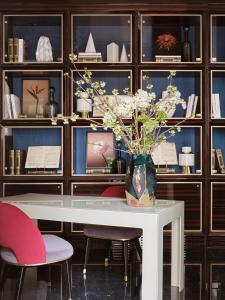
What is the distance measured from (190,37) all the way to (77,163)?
1.93 m

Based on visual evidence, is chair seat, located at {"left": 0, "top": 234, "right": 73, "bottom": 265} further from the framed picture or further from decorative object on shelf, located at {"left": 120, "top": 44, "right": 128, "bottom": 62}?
decorative object on shelf, located at {"left": 120, "top": 44, "right": 128, "bottom": 62}

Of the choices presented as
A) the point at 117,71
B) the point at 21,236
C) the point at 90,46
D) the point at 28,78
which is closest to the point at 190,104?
the point at 117,71

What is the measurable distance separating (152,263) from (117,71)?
2831mm

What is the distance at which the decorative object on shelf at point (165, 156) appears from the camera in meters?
5.52

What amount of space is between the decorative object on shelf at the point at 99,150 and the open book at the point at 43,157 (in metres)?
0.37

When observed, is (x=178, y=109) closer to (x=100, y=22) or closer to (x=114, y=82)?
(x=114, y=82)

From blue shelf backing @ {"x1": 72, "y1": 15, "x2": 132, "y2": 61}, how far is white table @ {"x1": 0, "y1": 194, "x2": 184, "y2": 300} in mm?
2169

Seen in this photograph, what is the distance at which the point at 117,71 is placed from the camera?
5.50 meters

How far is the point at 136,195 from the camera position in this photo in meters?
3.49

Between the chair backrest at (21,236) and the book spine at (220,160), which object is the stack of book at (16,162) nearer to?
the book spine at (220,160)

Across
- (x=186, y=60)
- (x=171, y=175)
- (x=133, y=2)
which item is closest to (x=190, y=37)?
(x=186, y=60)

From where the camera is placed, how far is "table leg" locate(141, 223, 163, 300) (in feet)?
10.4

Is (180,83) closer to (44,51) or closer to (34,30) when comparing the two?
(44,51)

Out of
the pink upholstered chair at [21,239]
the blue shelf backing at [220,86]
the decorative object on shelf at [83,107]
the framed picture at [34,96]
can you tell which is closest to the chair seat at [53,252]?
the pink upholstered chair at [21,239]
